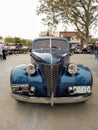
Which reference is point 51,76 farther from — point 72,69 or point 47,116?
point 47,116

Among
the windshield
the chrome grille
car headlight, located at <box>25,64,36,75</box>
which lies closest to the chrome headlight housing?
the chrome grille

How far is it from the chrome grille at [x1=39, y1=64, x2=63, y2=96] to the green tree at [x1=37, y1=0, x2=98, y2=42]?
1364 inches

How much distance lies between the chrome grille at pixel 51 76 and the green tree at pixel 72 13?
3464 cm

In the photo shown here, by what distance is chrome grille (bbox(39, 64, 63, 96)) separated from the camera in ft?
20.7

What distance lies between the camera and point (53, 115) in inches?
248

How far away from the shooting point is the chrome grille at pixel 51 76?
6316mm

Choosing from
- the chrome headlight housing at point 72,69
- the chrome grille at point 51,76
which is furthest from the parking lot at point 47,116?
the chrome headlight housing at point 72,69

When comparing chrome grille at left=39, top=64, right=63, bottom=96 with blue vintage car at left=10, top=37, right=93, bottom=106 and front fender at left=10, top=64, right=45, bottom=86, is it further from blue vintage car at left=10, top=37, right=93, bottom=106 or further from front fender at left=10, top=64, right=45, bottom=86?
front fender at left=10, top=64, right=45, bottom=86

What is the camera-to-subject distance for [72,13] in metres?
42.3

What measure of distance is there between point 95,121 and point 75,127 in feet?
1.99

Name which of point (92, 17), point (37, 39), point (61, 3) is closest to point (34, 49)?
point (37, 39)

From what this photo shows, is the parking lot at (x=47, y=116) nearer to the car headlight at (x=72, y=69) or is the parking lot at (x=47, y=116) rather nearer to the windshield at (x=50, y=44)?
the car headlight at (x=72, y=69)

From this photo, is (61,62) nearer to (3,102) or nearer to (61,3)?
(3,102)

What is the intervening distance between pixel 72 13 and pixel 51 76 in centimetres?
3715
